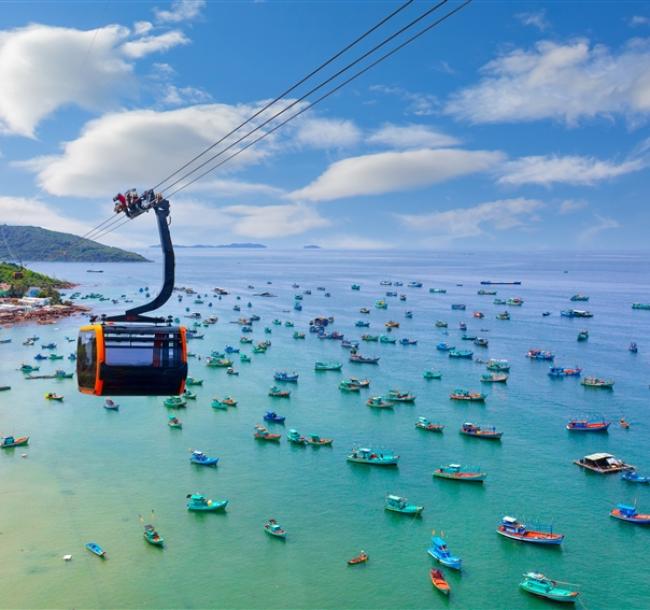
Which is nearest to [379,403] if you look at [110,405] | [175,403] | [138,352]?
[175,403]

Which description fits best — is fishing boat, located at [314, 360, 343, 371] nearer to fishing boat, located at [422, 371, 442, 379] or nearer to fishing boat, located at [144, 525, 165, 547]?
fishing boat, located at [422, 371, 442, 379]

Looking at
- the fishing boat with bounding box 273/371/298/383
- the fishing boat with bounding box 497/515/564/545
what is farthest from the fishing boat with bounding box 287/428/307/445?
the fishing boat with bounding box 273/371/298/383

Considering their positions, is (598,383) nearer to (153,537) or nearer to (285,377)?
(285,377)

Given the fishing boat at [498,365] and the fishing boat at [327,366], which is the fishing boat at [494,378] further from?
the fishing boat at [327,366]

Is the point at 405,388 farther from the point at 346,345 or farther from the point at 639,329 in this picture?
the point at 639,329

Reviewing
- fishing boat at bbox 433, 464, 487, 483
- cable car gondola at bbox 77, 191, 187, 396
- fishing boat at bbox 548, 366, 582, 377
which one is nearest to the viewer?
cable car gondola at bbox 77, 191, 187, 396
